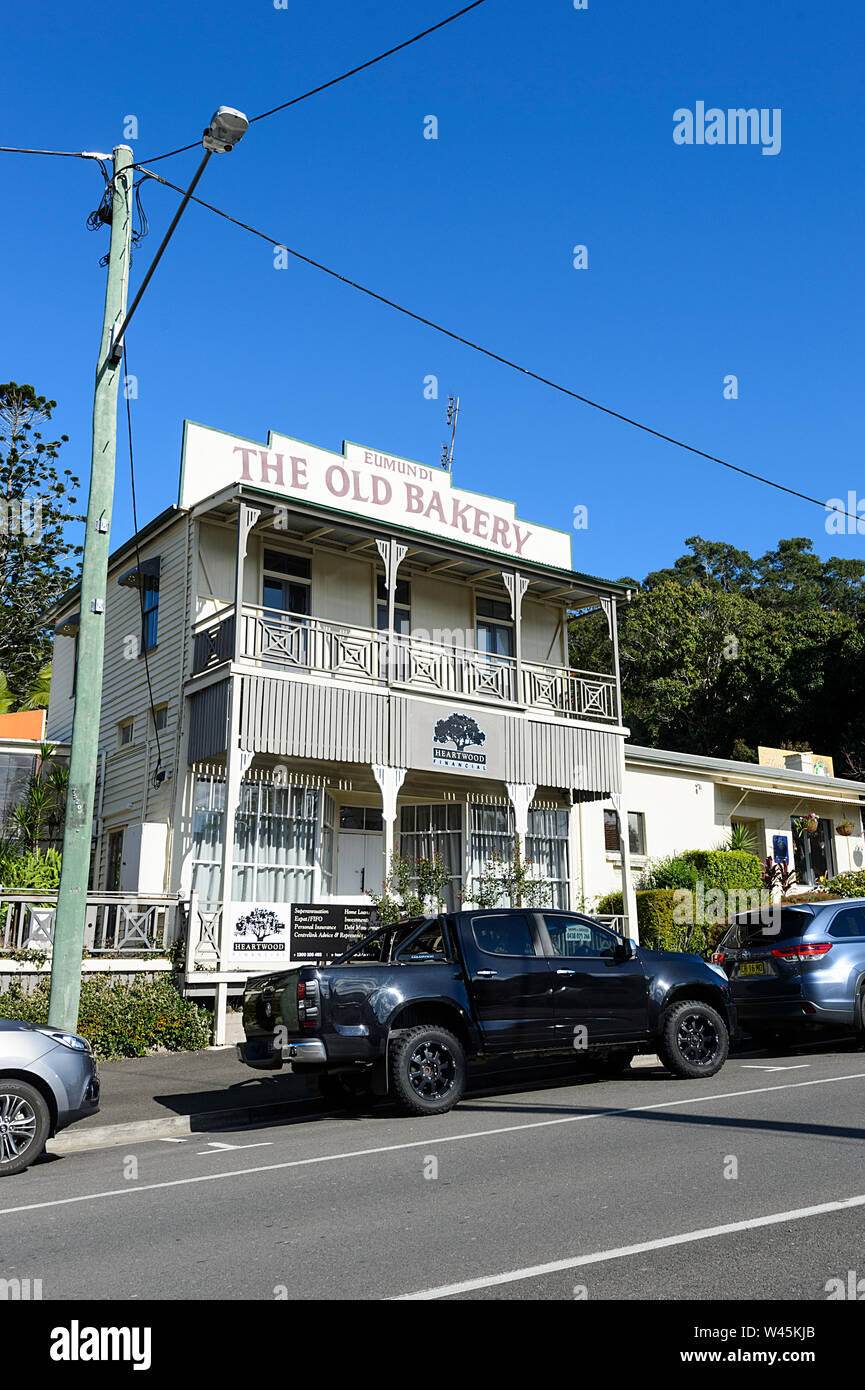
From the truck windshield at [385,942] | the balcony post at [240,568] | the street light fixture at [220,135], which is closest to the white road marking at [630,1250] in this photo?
the truck windshield at [385,942]

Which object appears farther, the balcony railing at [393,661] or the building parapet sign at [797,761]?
the building parapet sign at [797,761]

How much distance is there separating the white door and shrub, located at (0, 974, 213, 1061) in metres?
4.93

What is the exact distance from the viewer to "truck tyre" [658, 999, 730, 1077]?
11.2 metres

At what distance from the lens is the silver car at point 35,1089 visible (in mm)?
8539

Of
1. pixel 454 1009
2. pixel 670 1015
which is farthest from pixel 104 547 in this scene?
pixel 670 1015

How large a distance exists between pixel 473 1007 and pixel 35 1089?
3.77 meters

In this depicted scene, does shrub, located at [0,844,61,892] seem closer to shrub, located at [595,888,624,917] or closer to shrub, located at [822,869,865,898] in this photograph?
shrub, located at [595,888,624,917]

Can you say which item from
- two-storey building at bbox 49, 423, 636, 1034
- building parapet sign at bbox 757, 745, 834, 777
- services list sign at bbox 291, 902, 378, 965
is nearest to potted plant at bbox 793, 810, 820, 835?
building parapet sign at bbox 757, 745, 834, 777

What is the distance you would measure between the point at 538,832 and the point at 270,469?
→ 836 cm

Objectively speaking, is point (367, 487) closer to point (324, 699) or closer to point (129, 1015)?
point (324, 699)

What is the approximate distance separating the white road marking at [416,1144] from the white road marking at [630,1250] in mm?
3172

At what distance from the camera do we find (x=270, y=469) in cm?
1942

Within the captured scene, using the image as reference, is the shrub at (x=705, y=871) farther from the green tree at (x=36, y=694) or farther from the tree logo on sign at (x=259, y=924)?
the green tree at (x=36, y=694)
